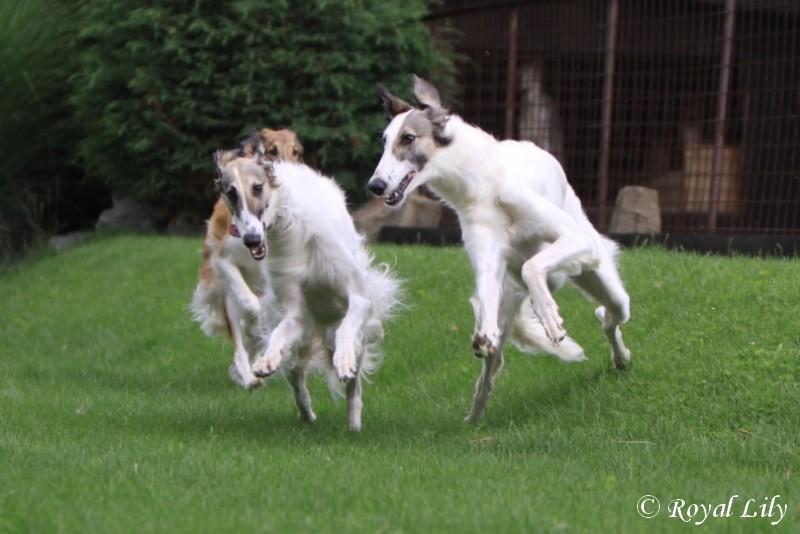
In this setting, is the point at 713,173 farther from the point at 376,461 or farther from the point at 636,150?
the point at 376,461

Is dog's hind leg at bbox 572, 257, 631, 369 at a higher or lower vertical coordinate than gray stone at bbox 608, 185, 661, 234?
higher

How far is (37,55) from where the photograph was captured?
15.9 metres

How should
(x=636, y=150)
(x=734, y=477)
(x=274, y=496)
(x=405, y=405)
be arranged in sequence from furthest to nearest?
1. (x=636, y=150)
2. (x=405, y=405)
3. (x=734, y=477)
4. (x=274, y=496)

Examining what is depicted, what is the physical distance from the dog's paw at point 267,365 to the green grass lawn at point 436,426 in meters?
0.33

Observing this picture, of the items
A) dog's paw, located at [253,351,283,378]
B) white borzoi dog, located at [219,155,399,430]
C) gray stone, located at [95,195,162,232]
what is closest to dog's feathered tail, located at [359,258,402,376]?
white borzoi dog, located at [219,155,399,430]

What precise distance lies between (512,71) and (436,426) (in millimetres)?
6930

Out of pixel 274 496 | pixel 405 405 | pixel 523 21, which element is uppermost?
pixel 523 21

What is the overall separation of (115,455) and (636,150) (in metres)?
7.81

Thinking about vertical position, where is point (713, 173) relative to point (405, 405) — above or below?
above

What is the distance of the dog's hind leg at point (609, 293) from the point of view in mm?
6605

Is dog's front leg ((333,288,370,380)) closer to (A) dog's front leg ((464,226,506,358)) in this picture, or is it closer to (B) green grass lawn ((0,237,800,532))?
(B) green grass lawn ((0,237,800,532))

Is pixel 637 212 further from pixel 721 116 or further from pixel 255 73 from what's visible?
pixel 255 73

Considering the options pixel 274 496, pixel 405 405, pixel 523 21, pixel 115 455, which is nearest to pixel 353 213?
pixel 523 21

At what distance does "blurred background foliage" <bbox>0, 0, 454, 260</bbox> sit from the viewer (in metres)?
13.3
